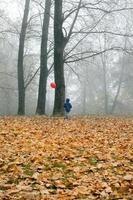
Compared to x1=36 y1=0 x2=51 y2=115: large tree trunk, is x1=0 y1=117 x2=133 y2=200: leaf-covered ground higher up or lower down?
lower down

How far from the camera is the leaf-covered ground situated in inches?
255

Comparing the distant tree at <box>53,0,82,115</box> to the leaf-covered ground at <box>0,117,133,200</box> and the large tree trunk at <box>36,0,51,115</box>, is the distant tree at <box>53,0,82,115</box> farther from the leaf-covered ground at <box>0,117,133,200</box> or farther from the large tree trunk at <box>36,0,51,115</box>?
the leaf-covered ground at <box>0,117,133,200</box>

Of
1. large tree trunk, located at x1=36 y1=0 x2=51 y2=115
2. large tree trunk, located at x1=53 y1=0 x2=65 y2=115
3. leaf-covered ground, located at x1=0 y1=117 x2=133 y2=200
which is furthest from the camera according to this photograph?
large tree trunk, located at x1=36 y1=0 x2=51 y2=115

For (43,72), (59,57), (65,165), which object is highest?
(59,57)

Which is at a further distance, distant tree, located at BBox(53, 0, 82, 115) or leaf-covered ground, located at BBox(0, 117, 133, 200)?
distant tree, located at BBox(53, 0, 82, 115)

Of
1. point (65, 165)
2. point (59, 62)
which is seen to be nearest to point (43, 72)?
point (59, 62)

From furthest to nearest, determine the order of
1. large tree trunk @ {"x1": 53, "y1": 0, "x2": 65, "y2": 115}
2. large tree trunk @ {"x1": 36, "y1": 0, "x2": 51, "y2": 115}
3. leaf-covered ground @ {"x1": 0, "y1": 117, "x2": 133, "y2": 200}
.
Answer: large tree trunk @ {"x1": 36, "y1": 0, "x2": 51, "y2": 115}
large tree trunk @ {"x1": 53, "y1": 0, "x2": 65, "y2": 115}
leaf-covered ground @ {"x1": 0, "y1": 117, "x2": 133, "y2": 200}

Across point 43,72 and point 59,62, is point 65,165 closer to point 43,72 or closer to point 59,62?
point 59,62

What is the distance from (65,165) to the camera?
8.41m

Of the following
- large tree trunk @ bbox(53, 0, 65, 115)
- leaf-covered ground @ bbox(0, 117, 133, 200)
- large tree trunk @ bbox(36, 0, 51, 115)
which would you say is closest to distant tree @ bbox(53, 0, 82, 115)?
large tree trunk @ bbox(53, 0, 65, 115)

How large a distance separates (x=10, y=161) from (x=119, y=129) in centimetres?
682

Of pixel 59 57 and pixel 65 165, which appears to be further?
pixel 59 57

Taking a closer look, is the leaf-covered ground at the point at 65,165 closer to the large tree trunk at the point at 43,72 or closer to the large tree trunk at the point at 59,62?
the large tree trunk at the point at 59,62

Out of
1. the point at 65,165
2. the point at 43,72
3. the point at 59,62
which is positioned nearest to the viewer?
the point at 65,165
